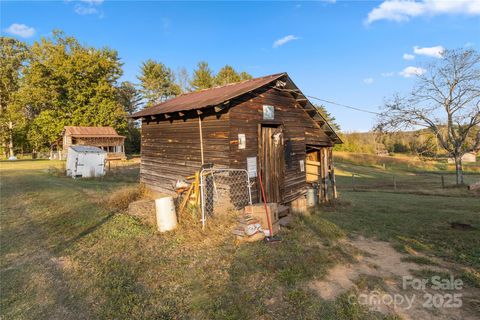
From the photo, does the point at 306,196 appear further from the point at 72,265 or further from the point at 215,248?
the point at 72,265

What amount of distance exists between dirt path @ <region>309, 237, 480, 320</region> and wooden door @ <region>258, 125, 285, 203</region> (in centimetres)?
423

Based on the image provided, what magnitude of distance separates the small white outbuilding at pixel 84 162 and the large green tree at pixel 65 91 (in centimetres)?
2515

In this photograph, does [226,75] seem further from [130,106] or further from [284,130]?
[284,130]

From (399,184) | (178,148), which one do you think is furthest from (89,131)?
(399,184)

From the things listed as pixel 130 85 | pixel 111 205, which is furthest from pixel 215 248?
pixel 130 85

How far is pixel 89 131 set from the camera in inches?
1543

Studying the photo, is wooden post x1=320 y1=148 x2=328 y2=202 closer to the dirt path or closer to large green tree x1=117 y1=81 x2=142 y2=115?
the dirt path

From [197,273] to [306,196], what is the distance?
7.71 m

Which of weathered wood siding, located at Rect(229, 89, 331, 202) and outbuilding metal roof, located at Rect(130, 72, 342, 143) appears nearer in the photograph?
outbuilding metal roof, located at Rect(130, 72, 342, 143)

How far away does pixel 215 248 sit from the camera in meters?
6.03

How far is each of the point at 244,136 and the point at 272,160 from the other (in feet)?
5.78

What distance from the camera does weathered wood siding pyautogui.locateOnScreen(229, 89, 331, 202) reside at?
28.0ft

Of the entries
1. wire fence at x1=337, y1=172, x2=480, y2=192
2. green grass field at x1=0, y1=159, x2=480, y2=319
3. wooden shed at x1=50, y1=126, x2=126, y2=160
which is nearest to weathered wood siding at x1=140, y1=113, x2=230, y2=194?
green grass field at x1=0, y1=159, x2=480, y2=319

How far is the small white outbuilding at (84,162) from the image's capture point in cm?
2011
